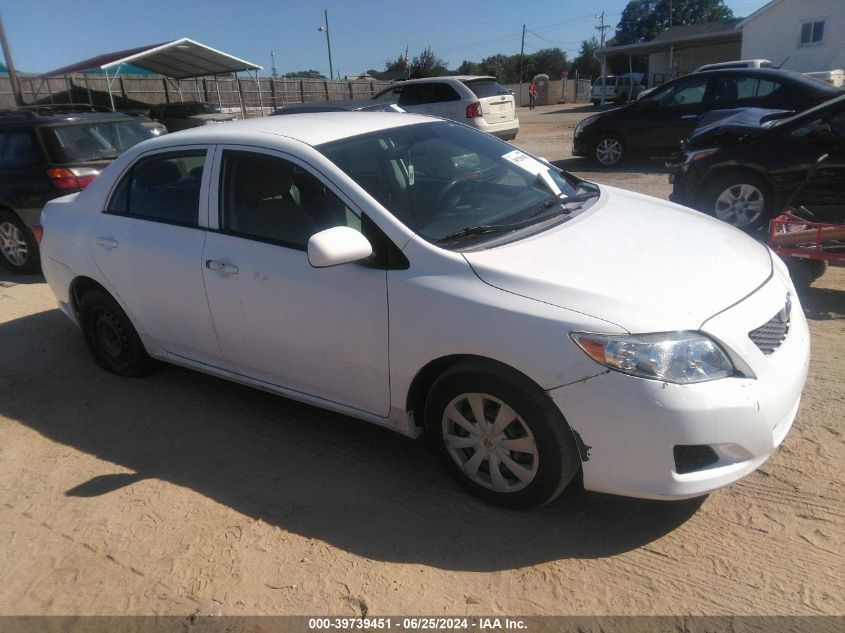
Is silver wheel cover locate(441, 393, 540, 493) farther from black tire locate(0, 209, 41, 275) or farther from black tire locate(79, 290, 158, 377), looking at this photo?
black tire locate(0, 209, 41, 275)

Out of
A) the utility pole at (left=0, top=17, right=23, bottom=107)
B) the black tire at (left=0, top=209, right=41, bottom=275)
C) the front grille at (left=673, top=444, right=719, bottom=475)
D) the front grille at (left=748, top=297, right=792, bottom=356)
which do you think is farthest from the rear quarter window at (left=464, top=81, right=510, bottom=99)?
the utility pole at (left=0, top=17, right=23, bottom=107)

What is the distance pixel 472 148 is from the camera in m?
3.89

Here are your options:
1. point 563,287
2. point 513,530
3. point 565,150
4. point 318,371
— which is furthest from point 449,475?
point 565,150

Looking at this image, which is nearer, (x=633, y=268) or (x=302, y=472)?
(x=633, y=268)

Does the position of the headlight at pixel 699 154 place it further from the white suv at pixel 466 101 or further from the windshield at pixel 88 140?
the white suv at pixel 466 101

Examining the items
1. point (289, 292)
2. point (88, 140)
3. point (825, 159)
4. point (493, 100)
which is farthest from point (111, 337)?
point (493, 100)

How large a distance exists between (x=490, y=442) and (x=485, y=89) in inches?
533

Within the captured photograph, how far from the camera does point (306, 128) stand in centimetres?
362

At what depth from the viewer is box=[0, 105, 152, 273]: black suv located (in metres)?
7.30

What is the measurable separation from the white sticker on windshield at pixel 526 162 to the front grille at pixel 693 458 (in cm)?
193

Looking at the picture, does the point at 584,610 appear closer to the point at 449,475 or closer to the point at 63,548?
the point at 449,475

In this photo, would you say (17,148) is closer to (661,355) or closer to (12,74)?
(661,355)

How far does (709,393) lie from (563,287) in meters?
0.67

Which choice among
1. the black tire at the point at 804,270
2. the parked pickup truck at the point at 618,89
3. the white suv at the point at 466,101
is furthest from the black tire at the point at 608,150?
the parked pickup truck at the point at 618,89
